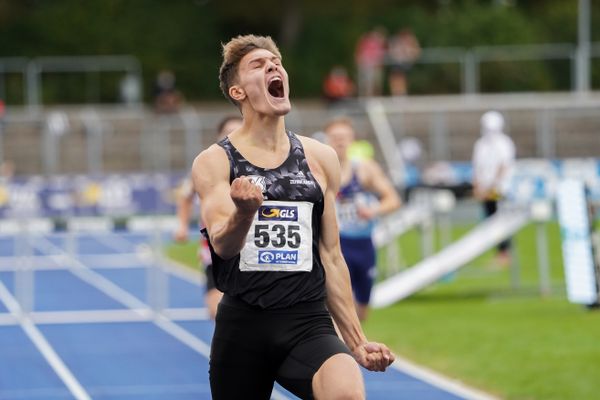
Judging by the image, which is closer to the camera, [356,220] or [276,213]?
[276,213]

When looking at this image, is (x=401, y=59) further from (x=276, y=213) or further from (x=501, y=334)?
(x=276, y=213)

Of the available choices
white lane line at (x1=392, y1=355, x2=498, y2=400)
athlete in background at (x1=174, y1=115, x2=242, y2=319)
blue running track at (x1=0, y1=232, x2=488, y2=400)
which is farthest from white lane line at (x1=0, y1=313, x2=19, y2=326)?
white lane line at (x1=392, y1=355, x2=498, y2=400)

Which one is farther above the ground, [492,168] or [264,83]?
[492,168]

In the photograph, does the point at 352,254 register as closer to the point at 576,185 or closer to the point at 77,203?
the point at 576,185

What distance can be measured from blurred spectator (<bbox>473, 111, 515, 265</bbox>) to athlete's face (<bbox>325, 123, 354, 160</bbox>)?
334 inches

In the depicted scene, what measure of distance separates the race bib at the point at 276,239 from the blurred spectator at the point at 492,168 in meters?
14.8

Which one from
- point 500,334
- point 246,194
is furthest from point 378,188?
point 246,194

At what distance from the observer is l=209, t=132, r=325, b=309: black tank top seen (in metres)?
6.32

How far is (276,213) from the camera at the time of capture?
633 centimetres

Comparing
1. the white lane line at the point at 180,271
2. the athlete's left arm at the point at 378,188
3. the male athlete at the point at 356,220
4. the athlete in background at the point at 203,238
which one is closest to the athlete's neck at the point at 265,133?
the athlete in background at the point at 203,238

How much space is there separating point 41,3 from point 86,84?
14804 mm

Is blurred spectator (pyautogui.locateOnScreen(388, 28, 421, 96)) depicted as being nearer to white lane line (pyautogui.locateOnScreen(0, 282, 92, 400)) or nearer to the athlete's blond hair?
white lane line (pyautogui.locateOnScreen(0, 282, 92, 400))

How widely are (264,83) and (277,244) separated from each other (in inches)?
26.1

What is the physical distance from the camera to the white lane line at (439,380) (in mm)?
11164
